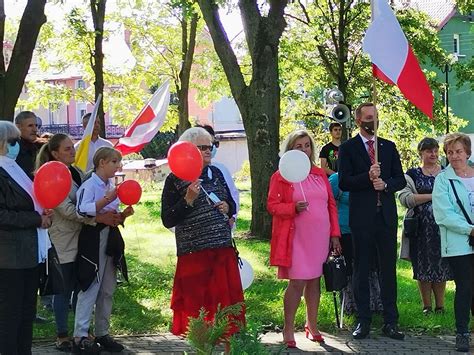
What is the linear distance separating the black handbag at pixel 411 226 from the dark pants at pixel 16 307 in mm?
4191

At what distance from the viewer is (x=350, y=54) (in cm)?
2839

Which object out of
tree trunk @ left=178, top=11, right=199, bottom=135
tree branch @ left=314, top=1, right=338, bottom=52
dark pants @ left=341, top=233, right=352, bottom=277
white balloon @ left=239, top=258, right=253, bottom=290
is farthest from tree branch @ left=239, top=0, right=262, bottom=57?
tree branch @ left=314, top=1, right=338, bottom=52

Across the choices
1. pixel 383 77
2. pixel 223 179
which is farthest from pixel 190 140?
pixel 383 77

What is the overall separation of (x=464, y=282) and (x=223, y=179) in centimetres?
238

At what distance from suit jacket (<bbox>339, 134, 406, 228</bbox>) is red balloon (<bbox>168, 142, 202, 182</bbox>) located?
1.85m

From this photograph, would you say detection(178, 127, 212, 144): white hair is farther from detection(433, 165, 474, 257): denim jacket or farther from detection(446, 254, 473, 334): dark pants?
detection(446, 254, 473, 334): dark pants

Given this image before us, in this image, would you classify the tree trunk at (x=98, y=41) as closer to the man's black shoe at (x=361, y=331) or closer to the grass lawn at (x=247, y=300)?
the grass lawn at (x=247, y=300)

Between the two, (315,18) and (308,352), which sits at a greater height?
(315,18)

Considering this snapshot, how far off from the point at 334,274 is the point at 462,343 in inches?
51.6

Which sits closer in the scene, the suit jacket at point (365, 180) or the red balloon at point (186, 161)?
the red balloon at point (186, 161)

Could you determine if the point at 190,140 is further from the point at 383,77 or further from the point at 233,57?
the point at 233,57

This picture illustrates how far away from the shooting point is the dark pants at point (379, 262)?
7.07 metres

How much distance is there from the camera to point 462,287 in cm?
676

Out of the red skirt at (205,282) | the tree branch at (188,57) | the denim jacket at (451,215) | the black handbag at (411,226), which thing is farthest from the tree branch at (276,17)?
the tree branch at (188,57)
